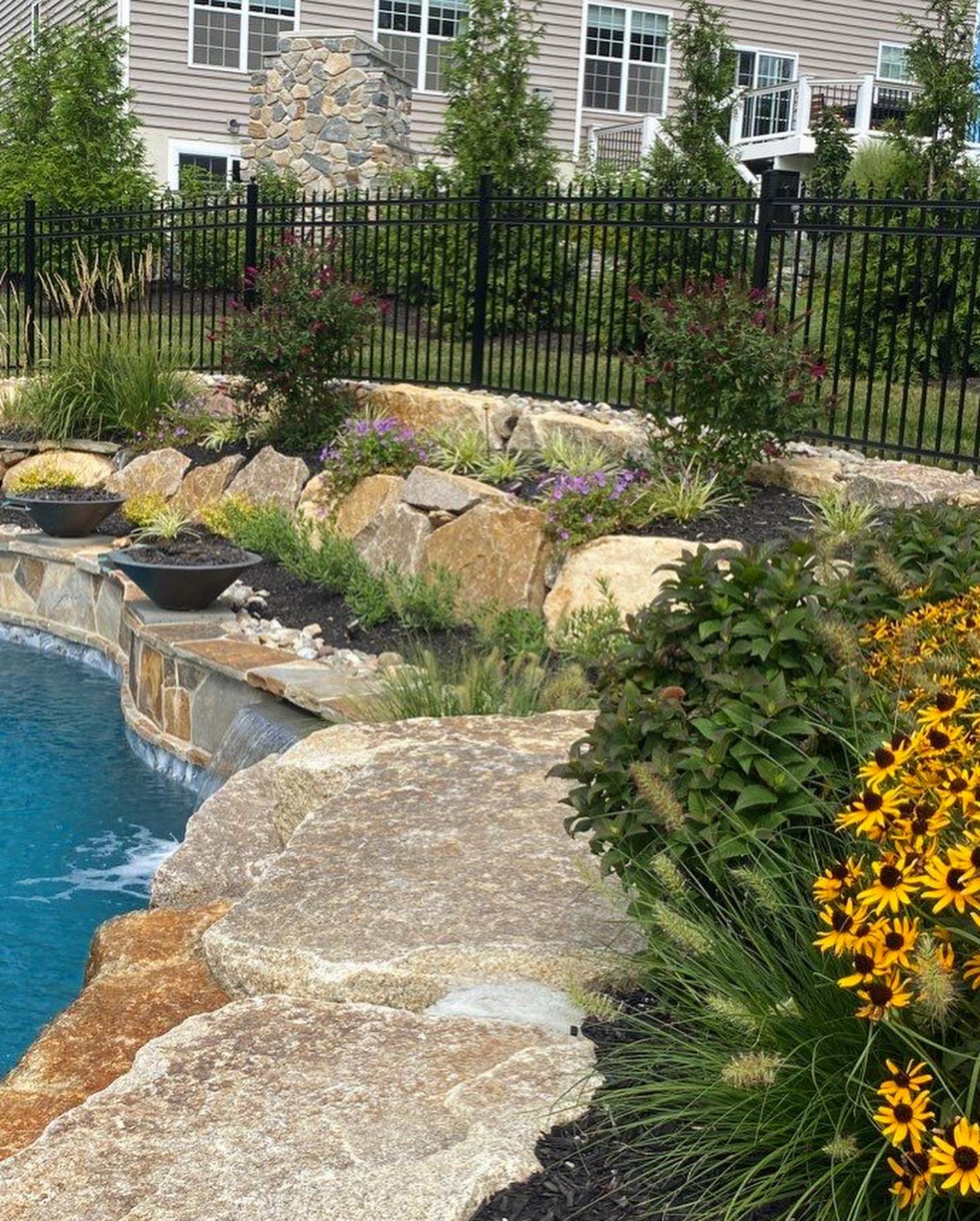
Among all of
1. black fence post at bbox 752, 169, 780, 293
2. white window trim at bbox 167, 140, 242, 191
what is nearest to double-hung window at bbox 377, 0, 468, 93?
white window trim at bbox 167, 140, 242, 191

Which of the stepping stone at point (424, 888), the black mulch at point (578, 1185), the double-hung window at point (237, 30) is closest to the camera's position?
the black mulch at point (578, 1185)

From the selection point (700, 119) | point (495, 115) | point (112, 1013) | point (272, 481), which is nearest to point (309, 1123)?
point (112, 1013)

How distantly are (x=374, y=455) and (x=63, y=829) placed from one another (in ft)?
11.5

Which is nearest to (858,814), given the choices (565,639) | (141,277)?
(565,639)

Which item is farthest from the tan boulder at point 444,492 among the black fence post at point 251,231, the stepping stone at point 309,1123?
the stepping stone at point 309,1123

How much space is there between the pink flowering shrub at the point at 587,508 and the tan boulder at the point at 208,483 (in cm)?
312

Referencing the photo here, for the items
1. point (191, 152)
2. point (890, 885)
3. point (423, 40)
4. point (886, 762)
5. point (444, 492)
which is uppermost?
point (423, 40)

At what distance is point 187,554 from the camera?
8500 millimetres

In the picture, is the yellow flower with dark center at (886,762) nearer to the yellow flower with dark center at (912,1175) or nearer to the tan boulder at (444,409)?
the yellow flower with dark center at (912,1175)

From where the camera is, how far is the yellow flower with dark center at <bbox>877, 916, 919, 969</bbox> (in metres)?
1.95

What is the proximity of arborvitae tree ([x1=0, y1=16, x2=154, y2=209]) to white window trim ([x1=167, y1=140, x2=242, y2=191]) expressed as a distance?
182 centimetres

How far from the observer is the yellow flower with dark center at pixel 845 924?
2.01m

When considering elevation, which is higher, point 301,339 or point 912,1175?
point 301,339

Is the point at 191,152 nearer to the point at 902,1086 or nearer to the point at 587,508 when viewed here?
the point at 587,508
